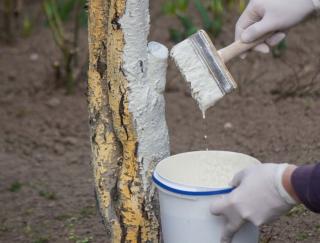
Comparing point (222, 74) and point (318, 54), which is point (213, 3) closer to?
point (318, 54)

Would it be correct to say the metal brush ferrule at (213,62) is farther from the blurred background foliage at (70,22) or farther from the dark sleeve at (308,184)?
the blurred background foliage at (70,22)

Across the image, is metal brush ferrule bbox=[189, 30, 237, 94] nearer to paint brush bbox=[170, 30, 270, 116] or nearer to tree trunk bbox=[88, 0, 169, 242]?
paint brush bbox=[170, 30, 270, 116]

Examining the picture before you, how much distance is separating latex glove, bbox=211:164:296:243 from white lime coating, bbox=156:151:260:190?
0.26 meters

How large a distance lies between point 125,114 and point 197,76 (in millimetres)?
221

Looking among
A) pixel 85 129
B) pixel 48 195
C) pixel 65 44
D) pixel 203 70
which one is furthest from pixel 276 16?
pixel 65 44

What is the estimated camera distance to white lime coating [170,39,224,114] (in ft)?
6.92

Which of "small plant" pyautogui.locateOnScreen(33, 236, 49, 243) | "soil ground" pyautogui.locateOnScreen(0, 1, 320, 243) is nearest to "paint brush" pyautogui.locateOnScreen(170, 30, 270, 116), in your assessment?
"soil ground" pyautogui.locateOnScreen(0, 1, 320, 243)

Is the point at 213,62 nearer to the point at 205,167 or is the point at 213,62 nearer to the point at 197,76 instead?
the point at 197,76

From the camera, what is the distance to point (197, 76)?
6.97ft

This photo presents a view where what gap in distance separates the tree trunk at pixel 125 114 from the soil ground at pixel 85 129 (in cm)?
40

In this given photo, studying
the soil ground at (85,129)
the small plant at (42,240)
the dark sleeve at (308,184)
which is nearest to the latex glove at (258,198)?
the dark sleeve at (308,184)

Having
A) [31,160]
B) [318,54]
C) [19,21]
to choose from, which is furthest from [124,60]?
[19,21]

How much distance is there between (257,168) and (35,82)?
Result: 2.32m

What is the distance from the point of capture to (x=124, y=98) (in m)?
2.21
